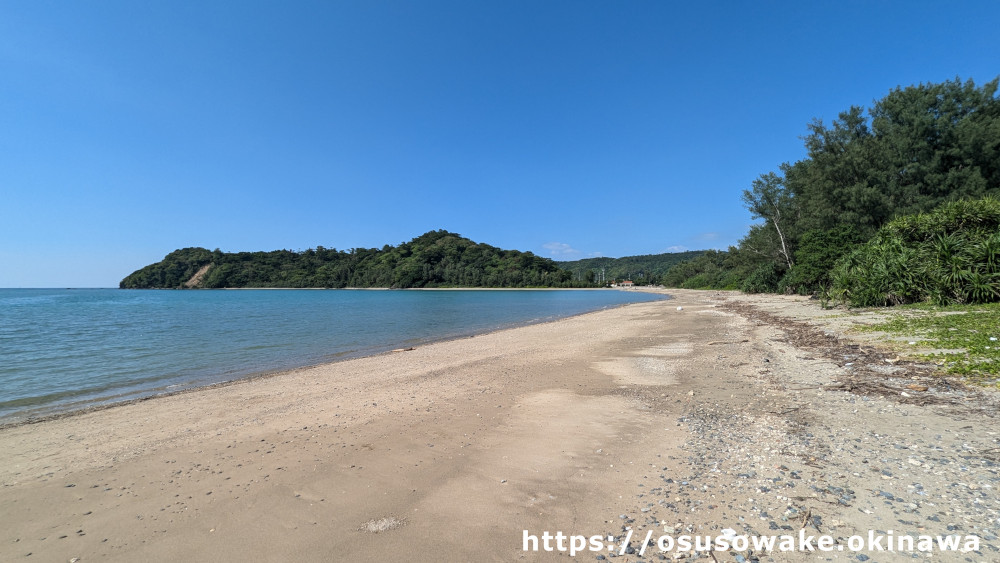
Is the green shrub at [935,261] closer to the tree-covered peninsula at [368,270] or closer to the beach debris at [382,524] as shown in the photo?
the beach debris at [382,524]

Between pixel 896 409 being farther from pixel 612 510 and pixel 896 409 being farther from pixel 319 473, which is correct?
pixel 319 473

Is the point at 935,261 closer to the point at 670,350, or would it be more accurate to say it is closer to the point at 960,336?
the point at 960,336

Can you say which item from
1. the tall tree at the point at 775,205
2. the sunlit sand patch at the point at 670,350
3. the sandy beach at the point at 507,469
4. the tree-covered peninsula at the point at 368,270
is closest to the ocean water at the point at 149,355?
the sandy beach at the point at 507,469

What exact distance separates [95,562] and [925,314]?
61.6 ft

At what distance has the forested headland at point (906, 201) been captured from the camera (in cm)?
1438

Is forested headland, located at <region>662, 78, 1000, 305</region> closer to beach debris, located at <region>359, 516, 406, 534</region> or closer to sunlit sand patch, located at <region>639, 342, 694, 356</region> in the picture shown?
sunlit sand patch, located at <region>639, 342, 694, 356</region>

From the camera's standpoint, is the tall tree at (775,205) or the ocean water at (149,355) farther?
the tall tree at (775,205)

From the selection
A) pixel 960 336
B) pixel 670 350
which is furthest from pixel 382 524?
pixel 960 336

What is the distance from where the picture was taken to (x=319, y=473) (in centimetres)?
448

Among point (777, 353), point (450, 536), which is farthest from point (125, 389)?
point (777, 353)

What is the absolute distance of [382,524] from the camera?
340cm

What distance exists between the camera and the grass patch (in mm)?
6090

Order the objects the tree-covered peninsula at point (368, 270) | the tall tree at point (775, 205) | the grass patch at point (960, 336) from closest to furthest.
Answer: the grass patch at point (960, 336)
the tall tree at point (775, 205)
the tree-covered peninsula at point (368, 270)

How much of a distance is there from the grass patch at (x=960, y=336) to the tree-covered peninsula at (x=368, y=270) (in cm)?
13414
